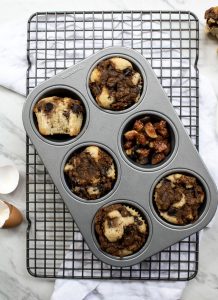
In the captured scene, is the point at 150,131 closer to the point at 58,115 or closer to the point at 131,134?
the point at 131,134

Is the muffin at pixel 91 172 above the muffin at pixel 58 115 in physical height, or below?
below

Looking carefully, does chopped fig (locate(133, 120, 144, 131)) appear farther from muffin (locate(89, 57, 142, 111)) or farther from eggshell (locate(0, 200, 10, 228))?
eggshell (locate(0, 200, 10, 228))

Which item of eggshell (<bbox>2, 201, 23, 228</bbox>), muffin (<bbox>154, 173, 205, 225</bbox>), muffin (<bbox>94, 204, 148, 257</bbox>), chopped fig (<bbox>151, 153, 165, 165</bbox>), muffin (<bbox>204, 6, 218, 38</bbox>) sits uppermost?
muffin (<bbox>204, 6, 218, 38</bbox>)

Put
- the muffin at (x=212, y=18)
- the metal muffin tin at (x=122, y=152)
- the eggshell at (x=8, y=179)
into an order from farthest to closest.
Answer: the eggshell at (x=8, y=179), the muffin at (x=212, y=18), the metal muffin tin at (x=122, y=152)

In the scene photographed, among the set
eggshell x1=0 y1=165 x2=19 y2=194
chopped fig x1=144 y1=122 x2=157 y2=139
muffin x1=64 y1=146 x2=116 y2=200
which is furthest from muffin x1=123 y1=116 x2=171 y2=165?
eggshell x1=0 y1=165 x2=19 y2=194

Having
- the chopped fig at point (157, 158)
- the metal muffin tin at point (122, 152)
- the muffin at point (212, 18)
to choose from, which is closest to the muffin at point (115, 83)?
the metal muffin tin at point (122, 152)

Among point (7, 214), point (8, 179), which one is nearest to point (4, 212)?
point (7, 214)

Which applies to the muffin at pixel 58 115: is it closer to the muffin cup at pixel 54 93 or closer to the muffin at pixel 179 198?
the muffin cup at pixel 54 93

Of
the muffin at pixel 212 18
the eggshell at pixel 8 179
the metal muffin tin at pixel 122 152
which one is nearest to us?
the metal muffin tin at pixel 122 152
